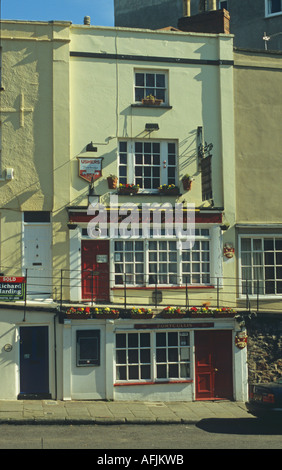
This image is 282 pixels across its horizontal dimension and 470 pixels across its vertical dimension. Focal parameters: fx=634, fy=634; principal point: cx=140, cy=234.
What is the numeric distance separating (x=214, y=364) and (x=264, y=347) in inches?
70.1

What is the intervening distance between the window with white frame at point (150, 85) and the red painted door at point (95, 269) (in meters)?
5.15

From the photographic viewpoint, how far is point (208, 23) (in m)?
22.8

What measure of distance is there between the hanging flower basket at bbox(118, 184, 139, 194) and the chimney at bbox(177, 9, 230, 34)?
656cm

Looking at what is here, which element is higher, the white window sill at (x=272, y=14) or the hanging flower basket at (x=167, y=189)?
the white window sill at (x=272, y=14)

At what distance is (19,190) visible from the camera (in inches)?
795

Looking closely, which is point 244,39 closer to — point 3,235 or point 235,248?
point 235,248

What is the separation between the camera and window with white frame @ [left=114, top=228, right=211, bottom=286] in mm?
20844

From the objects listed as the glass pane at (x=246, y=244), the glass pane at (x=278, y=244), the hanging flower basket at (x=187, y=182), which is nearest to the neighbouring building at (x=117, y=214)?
the hanging flower basket at (x=187, y=182)

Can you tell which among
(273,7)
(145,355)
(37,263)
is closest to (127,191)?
(37,263)

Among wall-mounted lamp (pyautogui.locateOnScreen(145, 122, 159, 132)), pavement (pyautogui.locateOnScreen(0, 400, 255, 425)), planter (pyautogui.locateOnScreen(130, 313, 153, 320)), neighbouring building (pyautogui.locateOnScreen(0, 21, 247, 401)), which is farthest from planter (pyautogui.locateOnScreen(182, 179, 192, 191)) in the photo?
pavement (pyautogui.locateOnScreen(0, 400, 255, 425))

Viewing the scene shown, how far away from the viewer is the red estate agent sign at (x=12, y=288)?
754 inches

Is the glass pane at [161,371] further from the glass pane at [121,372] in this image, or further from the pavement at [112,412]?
the glass pane at [121,372]
